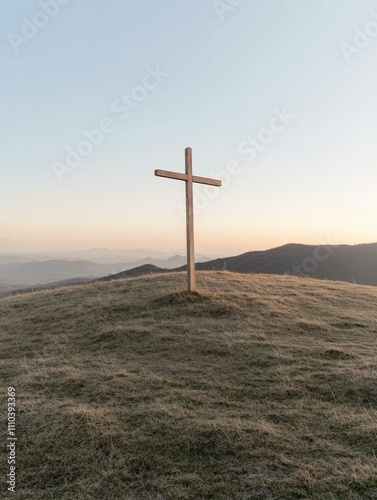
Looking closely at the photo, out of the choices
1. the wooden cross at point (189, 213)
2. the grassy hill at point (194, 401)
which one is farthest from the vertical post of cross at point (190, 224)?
the grassy hill at point (194, 401)

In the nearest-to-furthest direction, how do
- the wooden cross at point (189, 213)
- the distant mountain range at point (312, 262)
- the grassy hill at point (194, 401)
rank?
the grassy hill at point (194, 401), the wooden cross at point (189, 213), the distant mountain range at point (312, 262)

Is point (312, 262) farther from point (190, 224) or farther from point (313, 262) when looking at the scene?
point (190, 224)

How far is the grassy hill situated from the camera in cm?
382

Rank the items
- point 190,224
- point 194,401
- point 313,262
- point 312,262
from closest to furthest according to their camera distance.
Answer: point 194,401
point 190,224
point 313,262
point 312,262

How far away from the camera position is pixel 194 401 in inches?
223

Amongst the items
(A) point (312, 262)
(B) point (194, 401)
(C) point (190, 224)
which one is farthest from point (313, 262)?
(B) point (194, 401)

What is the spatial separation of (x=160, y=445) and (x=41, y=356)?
493 centimetres

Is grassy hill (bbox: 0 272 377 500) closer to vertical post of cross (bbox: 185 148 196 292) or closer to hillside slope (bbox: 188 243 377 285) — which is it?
vertical post of cross (bbox: 185 148 196 292)

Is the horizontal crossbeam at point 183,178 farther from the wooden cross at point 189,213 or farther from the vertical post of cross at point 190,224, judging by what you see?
the vertical post of cross at point 190,224

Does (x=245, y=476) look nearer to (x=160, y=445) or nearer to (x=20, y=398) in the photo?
(x=160, y=445)

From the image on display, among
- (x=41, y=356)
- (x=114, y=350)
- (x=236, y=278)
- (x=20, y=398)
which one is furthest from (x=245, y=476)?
(x=236, y=278)

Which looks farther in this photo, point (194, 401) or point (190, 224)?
point (190, 224)

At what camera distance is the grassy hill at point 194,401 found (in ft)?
12.5

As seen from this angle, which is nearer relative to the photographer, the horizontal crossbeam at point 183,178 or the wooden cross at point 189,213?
the horizontal crossbeam at point 183,178
